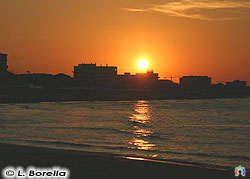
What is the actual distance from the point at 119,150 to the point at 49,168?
32.7ft

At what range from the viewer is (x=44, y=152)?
16.8m

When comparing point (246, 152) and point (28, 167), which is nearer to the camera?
point (28, 167)

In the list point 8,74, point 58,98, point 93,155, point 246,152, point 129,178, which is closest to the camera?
point 129,178

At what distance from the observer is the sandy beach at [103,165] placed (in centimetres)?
1238

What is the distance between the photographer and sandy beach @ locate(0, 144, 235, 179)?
1238 cm

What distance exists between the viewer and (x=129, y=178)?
11914mm

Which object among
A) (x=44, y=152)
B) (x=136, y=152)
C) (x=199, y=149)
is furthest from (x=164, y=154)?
(x=44, y=152)

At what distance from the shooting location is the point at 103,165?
45.6ft

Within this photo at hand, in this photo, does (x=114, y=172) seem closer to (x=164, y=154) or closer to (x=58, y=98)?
(x=164, y=154)

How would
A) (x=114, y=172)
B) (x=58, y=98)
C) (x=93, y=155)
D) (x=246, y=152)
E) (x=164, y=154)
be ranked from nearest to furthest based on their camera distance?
(x=114, y=172) → (x=93, y=155) → (x=164, y=154) → (x=246, y=152) → (x=58, y=98)

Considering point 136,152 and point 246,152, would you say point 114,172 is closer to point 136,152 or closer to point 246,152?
point 136,152

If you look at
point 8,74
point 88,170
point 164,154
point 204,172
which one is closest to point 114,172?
point 88,170

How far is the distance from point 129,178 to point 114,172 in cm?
94

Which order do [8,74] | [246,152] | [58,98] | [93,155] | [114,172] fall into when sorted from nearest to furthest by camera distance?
[114,172], [93,155], [246,152], [58,98], [8,74]
